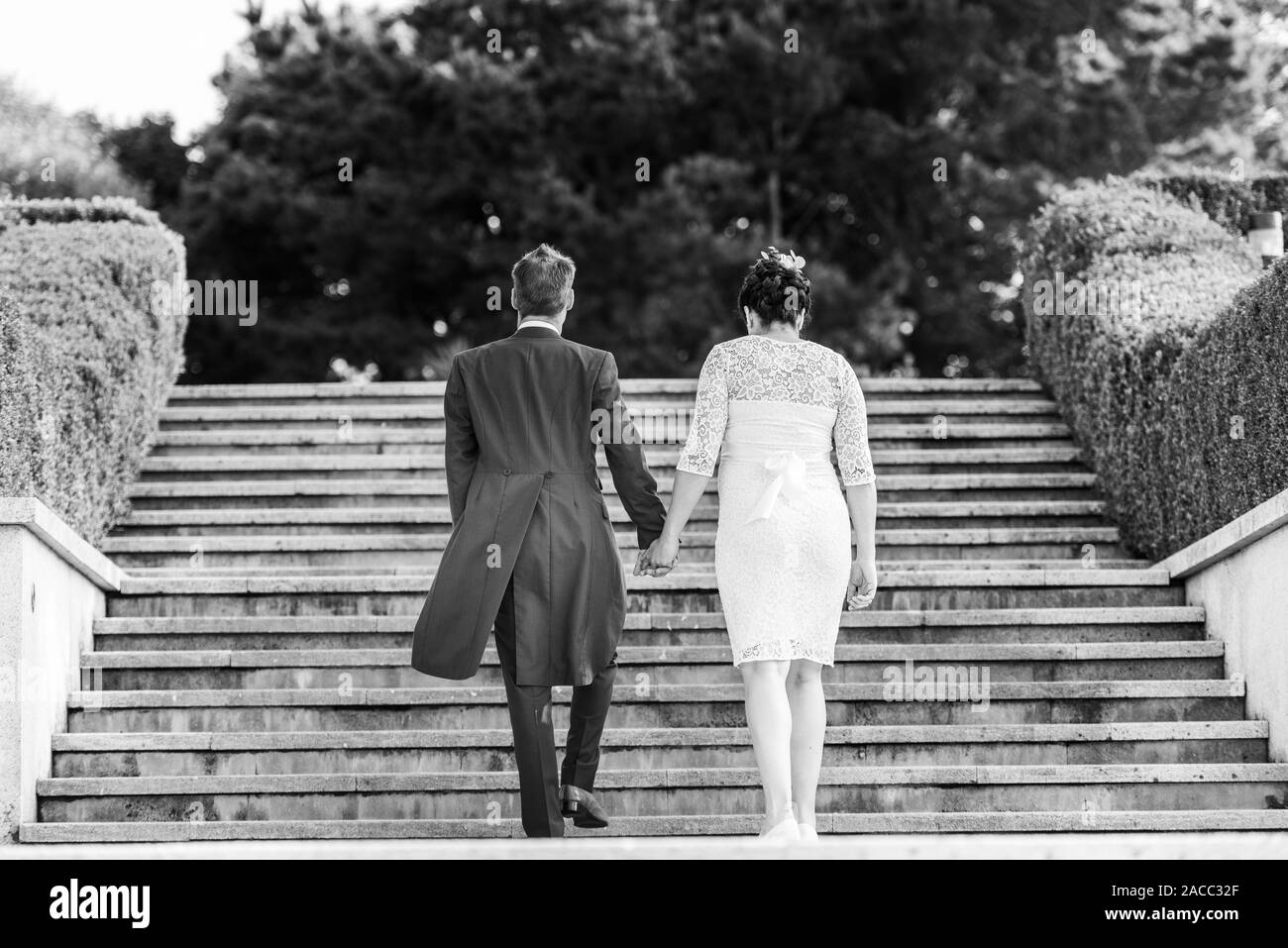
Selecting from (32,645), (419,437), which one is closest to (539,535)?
(32,645)

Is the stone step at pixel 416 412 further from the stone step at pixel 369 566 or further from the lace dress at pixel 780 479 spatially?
the lace dress at pixel 780 479

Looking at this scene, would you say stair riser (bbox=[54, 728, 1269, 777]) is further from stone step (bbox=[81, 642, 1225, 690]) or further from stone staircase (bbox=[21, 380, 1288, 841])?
stone step (bbox=[81, 642, 1225, 690])

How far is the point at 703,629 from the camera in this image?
688 cm

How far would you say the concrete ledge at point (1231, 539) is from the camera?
5.92 metres

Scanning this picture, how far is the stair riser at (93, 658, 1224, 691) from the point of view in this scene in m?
6.61

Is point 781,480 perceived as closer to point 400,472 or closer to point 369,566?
point 369,566

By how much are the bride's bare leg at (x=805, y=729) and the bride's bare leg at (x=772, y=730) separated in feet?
0.14

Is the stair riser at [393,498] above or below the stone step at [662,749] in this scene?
above

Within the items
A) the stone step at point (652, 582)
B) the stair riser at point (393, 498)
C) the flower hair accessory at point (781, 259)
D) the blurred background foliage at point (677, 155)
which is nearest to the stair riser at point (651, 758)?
the stone step at point (652, 582)

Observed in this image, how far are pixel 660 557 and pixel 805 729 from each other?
28.1 inches

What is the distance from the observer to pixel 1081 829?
5.64 metres

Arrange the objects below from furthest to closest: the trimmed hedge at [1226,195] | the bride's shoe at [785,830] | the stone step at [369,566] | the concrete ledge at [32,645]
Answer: the trimmed hedge at [1226,195] → the stone step at [369,566] → the concrete ledge at [32,645] → the bride's shoe at [785,830]
